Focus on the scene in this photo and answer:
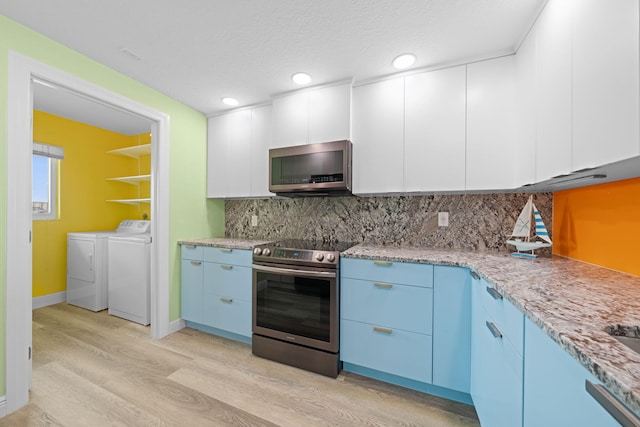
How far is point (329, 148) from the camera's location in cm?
216

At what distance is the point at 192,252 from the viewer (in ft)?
8.50

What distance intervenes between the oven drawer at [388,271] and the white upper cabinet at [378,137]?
24.7 inches

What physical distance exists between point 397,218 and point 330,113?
112cm

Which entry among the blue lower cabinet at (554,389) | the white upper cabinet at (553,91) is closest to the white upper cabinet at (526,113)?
the white upper cabinet at (553,91)

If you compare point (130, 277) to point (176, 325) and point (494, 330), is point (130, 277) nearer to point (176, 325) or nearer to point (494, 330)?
point (176, 325)

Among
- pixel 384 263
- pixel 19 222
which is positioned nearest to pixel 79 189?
pixel 19 222

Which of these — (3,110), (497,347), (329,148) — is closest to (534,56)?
(329,148)

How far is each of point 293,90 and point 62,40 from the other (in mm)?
1630

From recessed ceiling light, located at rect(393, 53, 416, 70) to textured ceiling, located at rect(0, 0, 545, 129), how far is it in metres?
0.05

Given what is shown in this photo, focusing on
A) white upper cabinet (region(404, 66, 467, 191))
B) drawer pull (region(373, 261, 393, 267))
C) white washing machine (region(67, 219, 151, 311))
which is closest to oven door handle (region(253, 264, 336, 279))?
drawer pull (region(373, 261, 393, 267))

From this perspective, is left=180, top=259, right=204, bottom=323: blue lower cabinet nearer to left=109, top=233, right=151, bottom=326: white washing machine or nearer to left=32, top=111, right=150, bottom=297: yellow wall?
left=109, top=233, right=151, bottom=326: white washing machine

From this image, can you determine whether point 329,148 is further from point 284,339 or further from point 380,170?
point 284,339

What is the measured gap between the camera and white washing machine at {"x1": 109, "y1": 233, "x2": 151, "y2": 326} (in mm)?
2732

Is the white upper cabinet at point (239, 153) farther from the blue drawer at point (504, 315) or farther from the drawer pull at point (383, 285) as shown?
the blue drawer at point (504, 315)
